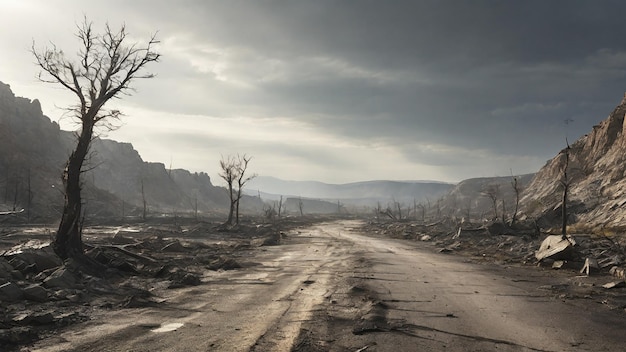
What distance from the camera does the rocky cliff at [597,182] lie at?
44244mm

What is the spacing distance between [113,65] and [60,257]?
8144mm

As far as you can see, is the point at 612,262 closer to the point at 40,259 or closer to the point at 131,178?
the point at 40,259

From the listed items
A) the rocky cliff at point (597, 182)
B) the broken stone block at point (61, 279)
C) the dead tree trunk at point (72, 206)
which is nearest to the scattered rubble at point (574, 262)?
the rocky cliff at point (597, 182)

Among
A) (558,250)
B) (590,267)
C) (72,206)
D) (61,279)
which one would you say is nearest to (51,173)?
(72,206)

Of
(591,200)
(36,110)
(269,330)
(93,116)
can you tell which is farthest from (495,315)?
(36,110)

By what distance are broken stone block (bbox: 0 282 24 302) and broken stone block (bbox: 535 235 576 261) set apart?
→ 21.4 m

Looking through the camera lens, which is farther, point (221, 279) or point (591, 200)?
point (591, 200)

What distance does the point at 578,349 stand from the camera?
22.6 feet

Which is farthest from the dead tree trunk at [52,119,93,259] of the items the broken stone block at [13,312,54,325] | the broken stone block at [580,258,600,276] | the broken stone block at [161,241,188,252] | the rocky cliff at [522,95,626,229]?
the rocky cliff at [522,95,626,229]

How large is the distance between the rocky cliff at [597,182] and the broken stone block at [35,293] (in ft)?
115

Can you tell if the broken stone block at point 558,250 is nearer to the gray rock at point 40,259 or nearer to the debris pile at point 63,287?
the debris pile at point 63,287

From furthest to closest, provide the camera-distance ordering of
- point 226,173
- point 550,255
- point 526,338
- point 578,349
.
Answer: point 226,173
point 550,255
point 526,338
point 578,349

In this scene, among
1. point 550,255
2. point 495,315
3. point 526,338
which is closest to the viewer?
point 526,338

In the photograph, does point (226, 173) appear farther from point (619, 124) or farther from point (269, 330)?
point (619, 124)
